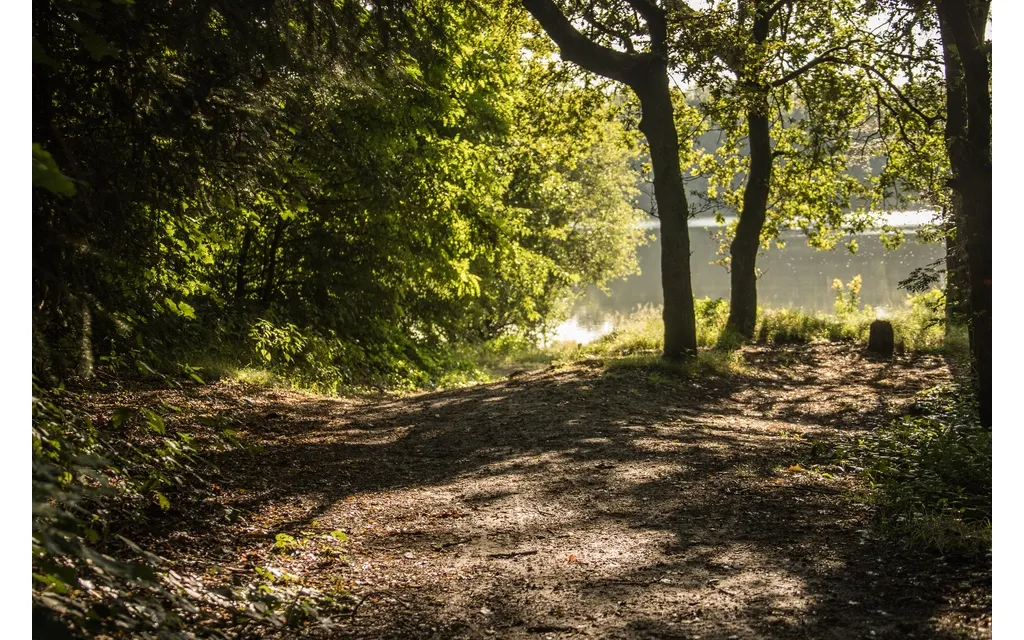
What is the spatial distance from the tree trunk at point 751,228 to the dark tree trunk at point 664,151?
12.9 ft

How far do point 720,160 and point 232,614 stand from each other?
17.1 meters

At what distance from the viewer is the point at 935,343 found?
1444cm

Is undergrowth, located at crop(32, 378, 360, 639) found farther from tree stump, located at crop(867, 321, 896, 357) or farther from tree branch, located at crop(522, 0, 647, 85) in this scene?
tree stump, located at crop(867, 321, 896, 357)

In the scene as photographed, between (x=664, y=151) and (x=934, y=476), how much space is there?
7.97m

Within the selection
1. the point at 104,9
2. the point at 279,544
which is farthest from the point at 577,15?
the point at 279,544

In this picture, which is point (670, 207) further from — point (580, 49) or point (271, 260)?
point (271, 260)

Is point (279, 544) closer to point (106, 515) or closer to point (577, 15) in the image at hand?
point (106, 515)

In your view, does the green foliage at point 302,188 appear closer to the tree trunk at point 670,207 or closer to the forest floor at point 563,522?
the forest floor at point 563,522

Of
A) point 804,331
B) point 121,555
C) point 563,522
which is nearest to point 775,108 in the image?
point 804,331

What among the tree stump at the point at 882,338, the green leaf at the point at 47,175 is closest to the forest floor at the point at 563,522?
the green leaf at the point at 47,175

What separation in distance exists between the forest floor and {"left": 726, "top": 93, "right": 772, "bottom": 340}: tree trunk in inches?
270

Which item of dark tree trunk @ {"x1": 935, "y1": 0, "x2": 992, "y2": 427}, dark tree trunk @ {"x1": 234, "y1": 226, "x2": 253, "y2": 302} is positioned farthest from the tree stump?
dark tree trunk @ {"x1": 234, "y1": 226, "x2": 253, "y2": 302}

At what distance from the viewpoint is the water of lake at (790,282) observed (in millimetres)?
33312

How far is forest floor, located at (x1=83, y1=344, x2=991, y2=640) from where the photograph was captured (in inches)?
152
